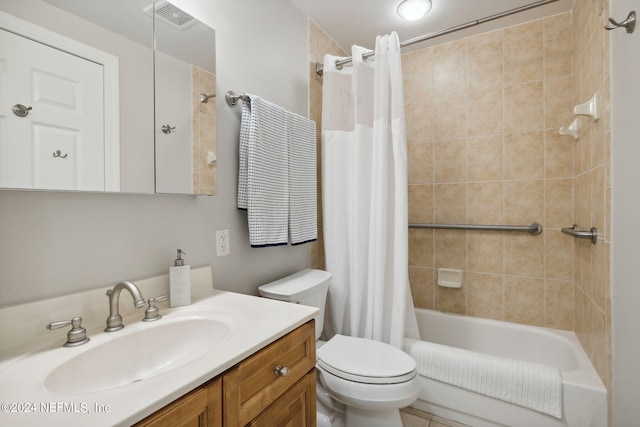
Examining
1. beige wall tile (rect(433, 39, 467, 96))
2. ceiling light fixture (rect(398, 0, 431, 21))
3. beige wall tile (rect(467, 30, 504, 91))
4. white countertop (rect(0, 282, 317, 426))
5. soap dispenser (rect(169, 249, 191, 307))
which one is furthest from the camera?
beige wall tile (rect(433, 39, 467, 96))

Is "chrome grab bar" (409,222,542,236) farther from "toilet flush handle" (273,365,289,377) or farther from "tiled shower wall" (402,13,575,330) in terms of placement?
"toilet flush handle" (273,365,289,377)

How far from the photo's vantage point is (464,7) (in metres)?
1.80

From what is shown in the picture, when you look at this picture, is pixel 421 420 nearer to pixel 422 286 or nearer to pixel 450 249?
pixel 422 286

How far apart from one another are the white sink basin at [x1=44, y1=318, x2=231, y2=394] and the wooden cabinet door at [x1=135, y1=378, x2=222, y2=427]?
17 centimetres

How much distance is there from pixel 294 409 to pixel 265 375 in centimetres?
21

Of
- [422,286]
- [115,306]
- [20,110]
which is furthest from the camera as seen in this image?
[422,286]

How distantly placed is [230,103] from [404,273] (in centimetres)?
124

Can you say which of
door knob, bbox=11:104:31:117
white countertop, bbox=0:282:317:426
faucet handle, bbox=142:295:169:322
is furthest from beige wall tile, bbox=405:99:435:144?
door knob, bbox=11:104:31:117

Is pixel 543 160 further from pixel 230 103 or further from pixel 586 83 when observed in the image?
pixel 230 103


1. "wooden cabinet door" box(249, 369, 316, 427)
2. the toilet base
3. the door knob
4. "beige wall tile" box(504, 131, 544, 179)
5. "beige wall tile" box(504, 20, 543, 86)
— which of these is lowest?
the toilet base

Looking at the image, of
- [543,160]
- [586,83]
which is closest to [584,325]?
[543,160]

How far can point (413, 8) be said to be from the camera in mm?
1730

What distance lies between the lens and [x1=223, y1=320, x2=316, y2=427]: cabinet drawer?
0.70 metres

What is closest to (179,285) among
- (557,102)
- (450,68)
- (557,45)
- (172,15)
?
(172,15)
